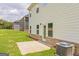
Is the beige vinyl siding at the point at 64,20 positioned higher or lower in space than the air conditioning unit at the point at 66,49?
higher

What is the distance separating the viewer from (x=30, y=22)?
14.8 metres

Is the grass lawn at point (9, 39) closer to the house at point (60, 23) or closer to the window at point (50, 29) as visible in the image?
the house at point (60, 23)

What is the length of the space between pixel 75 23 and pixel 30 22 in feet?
27.6

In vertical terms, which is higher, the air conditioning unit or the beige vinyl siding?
the beige vinyl siding

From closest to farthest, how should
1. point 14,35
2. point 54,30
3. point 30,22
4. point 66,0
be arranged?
point 66,0 → point 54,30 → point 14,35 → point 30,22

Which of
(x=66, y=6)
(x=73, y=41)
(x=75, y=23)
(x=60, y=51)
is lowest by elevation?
(x=60, y=51)

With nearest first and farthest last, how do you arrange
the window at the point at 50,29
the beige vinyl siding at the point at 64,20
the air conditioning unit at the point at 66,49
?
the beige vinyl siding at the point at 64,20 < the air conditioning unit at the point at 66,49 < the window at the point at 50,29

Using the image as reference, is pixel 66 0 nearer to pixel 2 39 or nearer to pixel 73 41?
pixel 73 41

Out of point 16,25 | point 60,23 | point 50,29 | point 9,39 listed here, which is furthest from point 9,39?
point 60,23

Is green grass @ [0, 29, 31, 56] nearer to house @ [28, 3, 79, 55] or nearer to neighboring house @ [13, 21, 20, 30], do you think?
neighboring house @ [13, 21, 20, 30]

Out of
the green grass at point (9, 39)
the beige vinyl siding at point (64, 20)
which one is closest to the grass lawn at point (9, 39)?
the green grass at point (9, 39)

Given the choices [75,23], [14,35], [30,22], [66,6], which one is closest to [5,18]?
[14,35]

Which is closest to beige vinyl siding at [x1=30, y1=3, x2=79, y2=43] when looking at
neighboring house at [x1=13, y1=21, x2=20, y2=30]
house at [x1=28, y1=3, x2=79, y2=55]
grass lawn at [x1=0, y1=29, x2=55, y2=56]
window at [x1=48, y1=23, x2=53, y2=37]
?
house at [x1=28, y1=3, x2=79, y2=55]

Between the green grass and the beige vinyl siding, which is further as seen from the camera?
the green grass
